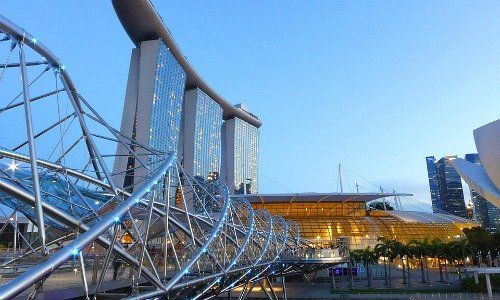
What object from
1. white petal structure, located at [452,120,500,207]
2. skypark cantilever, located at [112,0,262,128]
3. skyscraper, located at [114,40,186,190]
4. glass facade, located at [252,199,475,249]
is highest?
skypark cantilever, located at [112,0,262,128]

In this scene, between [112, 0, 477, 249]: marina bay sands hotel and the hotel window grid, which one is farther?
the hotel window grid

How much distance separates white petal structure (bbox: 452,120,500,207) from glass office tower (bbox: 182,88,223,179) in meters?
100

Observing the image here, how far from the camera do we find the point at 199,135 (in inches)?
6486

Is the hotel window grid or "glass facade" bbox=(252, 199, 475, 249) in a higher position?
the hotel window grid

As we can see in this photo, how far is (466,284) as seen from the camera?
5566 cm

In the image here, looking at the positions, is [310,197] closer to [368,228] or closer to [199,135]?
[368,228]

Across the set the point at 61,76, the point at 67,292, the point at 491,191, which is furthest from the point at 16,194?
the point at 491,191

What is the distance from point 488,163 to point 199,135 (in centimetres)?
11262

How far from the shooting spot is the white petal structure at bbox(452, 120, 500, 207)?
66375 millimetres

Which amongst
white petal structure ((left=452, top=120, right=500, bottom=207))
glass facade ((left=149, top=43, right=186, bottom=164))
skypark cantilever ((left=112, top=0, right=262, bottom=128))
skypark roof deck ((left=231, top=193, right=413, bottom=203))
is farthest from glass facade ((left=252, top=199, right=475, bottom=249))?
skypark cantilever ((left=112, top=0, right=262, bottom=128))

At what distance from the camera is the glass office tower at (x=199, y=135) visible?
160000mm

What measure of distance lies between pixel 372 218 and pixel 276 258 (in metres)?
69.6

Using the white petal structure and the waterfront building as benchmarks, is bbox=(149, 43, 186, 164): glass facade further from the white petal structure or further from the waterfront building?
the white petal structure

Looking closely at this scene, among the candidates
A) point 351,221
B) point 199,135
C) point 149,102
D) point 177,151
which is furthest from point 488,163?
point 199,135
